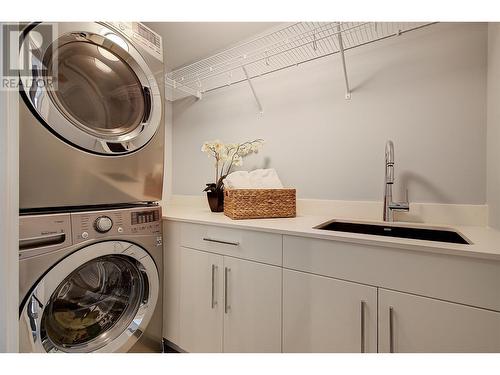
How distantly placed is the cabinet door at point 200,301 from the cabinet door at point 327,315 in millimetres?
358

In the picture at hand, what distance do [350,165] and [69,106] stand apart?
Answer: 1.44 m

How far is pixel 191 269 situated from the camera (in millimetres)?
1238

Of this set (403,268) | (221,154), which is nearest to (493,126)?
(403,268)

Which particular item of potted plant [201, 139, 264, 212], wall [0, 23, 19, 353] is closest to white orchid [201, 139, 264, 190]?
potted plant [201, 139, 264, 212]

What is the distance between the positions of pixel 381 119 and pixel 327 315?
1068 mm

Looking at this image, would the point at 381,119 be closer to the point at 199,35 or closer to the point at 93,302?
the point at 199,35

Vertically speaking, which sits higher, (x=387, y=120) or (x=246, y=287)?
(x=387, y=120)

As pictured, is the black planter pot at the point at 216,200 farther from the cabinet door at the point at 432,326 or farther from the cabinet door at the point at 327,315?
the cabinet door at the point at 432,326

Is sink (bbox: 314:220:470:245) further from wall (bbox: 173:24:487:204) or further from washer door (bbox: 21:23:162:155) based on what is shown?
washer door (bbox: 21:23:162:155)

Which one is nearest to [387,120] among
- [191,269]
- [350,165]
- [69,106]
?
[350,165]

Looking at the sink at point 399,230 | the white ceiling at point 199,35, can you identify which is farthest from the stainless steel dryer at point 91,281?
the white ceiling at point 199,35

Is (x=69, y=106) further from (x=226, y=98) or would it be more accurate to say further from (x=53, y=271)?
(x=226, y=98)

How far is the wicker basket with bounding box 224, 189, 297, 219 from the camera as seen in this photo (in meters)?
1.24

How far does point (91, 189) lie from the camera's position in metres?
0.99
